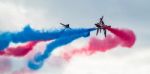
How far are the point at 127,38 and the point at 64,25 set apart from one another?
15.9 m

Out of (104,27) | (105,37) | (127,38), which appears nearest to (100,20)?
(104,27)

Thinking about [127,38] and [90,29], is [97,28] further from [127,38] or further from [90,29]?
[127,38]

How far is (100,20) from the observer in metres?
44.3

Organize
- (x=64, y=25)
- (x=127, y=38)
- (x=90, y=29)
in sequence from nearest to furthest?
(x=127, y=38) < (x=90, y=29) < (x=64, y=25)

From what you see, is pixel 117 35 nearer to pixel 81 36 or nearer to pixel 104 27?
pixel 104 27

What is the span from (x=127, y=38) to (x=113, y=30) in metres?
3.60

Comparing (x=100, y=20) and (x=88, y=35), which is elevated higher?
(x=100, y=20)

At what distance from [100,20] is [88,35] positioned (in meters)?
4.82

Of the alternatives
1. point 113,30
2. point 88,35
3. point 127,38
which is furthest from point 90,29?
point 127,38

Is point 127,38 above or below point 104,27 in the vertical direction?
below

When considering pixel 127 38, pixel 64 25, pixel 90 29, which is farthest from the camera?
pixel 64 25

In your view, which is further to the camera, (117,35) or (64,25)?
(64,25)

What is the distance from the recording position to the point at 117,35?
135ft

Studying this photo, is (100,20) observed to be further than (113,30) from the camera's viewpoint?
Yes
